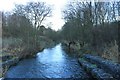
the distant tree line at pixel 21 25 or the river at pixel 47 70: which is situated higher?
the distant tree line at pixel 21 25

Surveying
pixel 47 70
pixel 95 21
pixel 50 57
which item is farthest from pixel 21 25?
pixel 47 70

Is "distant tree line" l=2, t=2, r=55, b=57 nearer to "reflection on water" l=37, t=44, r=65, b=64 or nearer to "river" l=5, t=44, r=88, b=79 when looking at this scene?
"reflection on water" l=37, t=44, r=65, b=64

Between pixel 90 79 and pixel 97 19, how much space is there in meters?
13.5

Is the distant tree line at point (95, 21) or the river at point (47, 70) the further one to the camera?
the distant tree line at point (95, 21)

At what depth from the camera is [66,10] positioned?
1099 inches

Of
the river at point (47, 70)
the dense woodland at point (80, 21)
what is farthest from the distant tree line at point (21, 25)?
the river at point (47, 70)

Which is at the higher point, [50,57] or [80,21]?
[80,21]

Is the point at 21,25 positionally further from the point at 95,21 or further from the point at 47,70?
the point at 47,70

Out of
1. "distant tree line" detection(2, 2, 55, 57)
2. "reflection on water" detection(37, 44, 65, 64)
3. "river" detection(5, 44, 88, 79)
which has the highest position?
"distant tree line" detection(2, 2, 55, 57)

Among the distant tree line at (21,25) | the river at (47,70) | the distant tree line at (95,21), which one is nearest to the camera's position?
the river at (47,70)

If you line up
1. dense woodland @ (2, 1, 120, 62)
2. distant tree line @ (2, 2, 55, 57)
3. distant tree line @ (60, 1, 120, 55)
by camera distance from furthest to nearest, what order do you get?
distant tree line @ (2, 2, 55, 57) < dense woodland @ (2, 1, 120, 62) < distant tree line @ (60, 1, 120, 55)

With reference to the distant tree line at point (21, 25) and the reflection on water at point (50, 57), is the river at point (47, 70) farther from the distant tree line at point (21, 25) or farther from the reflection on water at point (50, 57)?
the distant tree line at point (21, 25)

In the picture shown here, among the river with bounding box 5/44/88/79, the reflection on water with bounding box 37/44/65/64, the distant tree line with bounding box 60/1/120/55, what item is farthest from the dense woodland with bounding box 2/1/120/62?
the river with bounding box 5/44/88/79

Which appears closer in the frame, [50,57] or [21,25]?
[50,57]
